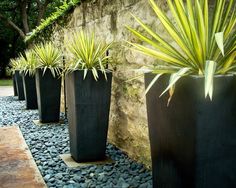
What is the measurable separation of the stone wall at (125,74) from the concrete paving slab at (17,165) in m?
0.92

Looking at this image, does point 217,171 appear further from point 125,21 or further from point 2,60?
point 2,60

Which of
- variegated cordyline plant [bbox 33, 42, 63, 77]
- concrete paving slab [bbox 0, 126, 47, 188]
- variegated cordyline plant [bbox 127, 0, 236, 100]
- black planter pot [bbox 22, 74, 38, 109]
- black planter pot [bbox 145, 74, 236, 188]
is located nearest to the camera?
black planter pot [bbox 145, 74, 236, 188]

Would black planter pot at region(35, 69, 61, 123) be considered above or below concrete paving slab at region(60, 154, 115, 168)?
above

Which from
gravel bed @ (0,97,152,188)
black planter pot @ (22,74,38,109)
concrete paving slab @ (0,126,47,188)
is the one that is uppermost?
black planter pot @ (22,74,38,109)

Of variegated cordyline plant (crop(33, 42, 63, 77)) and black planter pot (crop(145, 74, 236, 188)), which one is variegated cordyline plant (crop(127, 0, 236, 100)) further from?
variegated cordyline plant (crop(33, 42, 63, 77))

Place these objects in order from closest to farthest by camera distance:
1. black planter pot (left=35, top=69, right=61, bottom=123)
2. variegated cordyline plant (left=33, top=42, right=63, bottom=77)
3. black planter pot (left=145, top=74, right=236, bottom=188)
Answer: black planter pot (left=145, top=74, right=236, bottom=188), variegated cordyline plant (left=33, top=42, right=63, bottom=77), black planter pot (left=35, top=69, right=61, bottom=123)

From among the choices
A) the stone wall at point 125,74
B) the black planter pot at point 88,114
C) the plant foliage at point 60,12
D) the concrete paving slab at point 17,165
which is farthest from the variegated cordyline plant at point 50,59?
the black planter pot at point 88,114

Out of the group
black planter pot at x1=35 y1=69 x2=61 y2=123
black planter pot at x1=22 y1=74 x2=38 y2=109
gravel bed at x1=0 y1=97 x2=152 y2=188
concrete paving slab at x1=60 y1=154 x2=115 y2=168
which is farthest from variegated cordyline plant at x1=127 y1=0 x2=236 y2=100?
black planter pot at x1=22 y1=74 x2=38 y2=109

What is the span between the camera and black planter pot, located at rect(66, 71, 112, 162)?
122 inches

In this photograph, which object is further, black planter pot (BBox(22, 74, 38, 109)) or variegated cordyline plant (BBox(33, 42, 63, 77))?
black planter pot (BBox(22, 74, 38, 109))

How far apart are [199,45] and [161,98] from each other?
35 cm

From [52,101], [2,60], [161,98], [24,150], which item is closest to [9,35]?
[2,60]

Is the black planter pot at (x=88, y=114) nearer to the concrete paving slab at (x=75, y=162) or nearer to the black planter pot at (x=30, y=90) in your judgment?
the concrete paving slab at (x=75, y=162)

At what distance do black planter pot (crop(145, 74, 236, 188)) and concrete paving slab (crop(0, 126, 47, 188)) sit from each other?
4.09 feet
